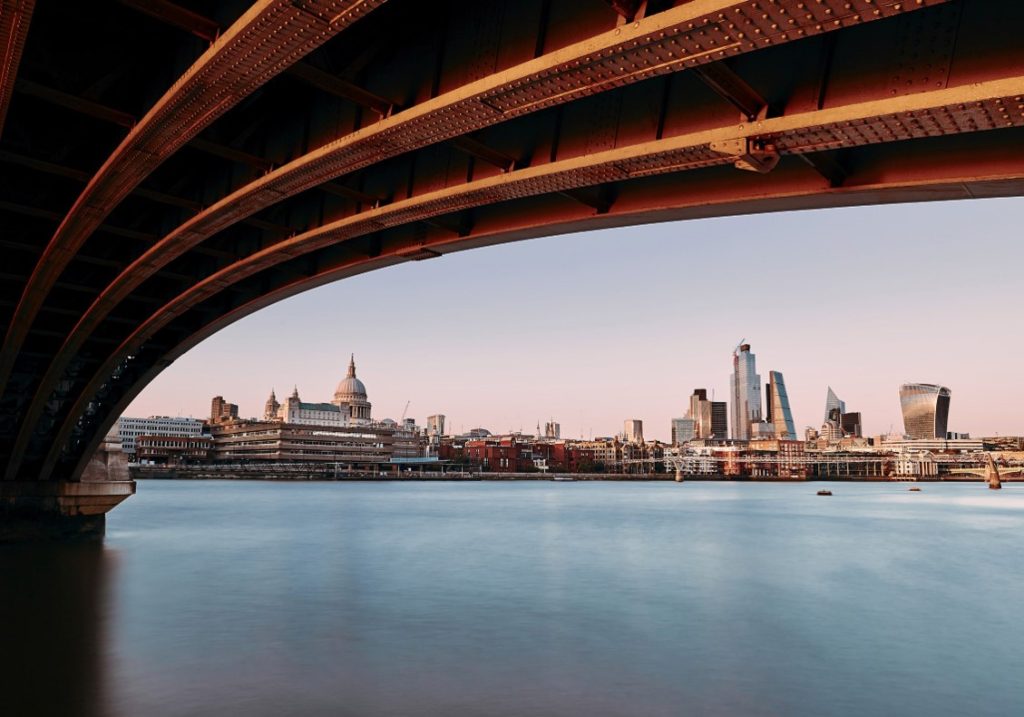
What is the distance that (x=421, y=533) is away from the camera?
211 feet

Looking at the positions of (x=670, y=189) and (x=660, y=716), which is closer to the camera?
(x=670, y=189)

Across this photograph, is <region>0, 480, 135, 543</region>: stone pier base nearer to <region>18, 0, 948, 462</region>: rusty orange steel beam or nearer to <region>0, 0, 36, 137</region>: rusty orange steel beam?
<region>18, 0, 948, 462</region>: rusty orange steel beam

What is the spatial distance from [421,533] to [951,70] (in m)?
60.5

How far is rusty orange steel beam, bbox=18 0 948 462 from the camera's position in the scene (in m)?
6.71

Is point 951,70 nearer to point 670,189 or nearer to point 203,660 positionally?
point 670,189

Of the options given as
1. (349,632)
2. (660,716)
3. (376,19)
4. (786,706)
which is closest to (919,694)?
(786,706)

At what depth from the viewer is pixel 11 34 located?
8812 mm

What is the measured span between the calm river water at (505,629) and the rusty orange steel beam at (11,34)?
1215 centimetres

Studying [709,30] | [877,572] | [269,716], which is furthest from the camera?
[877,572]

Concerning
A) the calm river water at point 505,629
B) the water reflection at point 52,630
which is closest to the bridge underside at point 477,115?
the water reflection at point 52,630

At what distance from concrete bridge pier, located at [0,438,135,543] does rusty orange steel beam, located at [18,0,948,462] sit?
30.5 metres

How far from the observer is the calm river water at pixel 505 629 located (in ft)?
55.1

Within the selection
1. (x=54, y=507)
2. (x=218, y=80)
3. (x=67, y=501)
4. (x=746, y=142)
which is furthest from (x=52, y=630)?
(x=746, y=142)

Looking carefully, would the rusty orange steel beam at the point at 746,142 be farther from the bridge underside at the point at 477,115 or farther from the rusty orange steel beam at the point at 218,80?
the rusty orange steel beam at the point at 218,80
